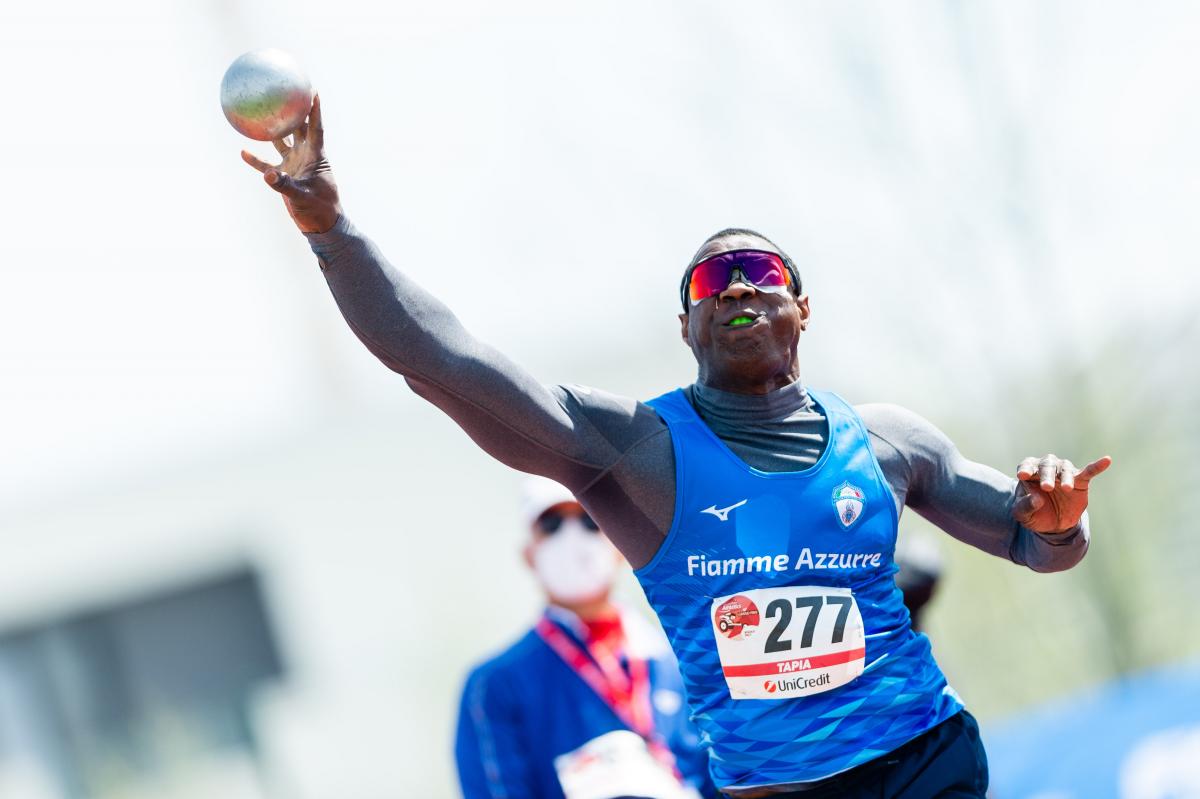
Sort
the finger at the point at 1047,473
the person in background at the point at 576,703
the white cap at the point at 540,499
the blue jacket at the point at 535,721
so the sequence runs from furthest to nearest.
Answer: the white cap at the point at 540,499
the blue jacket at the point at 535,721
the person in background at the point at 576,703
the finger at the point at 1047,473

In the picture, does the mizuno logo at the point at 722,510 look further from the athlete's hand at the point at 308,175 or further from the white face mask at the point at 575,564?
the white face mask at the point at 575,564

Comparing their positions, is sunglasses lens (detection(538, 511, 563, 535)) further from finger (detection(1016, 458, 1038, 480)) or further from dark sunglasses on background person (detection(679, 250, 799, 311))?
finger (detection(1016, 458, 1038, 480))

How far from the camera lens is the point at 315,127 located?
3.02m

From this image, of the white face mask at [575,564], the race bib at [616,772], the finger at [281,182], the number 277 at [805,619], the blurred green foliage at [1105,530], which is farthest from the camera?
the blurred green foliage at [1105,530]

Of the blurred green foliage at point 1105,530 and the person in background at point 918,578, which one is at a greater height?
the blurred green foliage at point 1105,530

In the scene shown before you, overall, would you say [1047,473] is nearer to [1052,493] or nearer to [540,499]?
[1052,493]

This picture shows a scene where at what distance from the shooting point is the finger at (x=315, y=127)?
3.02 metres

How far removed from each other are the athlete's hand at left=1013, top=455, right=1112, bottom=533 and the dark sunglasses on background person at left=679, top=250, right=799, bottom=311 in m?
0.70

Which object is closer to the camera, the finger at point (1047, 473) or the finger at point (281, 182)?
the finger at point (281, 182)

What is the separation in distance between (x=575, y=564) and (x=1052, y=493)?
2464 millimetres

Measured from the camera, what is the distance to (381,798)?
1645cm

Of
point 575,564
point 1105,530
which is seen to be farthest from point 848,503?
point 1105,530

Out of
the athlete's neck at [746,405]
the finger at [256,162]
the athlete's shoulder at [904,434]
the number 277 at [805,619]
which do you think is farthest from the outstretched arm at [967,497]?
the finger at [256,162]

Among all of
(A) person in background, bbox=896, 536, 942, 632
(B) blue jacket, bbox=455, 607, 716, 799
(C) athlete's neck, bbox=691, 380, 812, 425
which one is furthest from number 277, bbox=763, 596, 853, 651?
(A) person in background, bbox=896, 536, 942, 632
